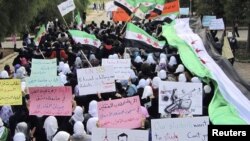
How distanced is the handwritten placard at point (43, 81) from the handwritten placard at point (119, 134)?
331 cm

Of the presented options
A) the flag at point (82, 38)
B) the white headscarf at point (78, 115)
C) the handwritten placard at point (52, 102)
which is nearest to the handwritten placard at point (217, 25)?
the flag at point (82, 38)

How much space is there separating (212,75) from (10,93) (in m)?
5.29

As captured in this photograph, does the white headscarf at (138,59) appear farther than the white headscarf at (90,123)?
Yes

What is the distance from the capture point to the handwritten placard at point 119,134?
6238 millimetres

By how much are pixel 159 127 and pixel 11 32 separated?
57.4ft

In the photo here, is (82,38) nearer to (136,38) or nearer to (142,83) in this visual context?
(136,38)

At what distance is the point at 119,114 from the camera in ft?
23.1

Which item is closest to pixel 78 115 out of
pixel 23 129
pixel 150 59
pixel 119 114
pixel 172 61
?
pixel 23 129

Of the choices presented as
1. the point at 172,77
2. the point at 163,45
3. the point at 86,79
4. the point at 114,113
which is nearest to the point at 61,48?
the point at 163,45

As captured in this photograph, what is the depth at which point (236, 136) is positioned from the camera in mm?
4340

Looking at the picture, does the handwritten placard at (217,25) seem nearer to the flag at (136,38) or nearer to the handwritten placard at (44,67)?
the flag at (136,38)

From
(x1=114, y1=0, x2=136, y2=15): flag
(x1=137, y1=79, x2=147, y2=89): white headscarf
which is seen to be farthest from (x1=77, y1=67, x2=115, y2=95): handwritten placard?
(x1=114, y1=0, x2=136, y2=15): flag

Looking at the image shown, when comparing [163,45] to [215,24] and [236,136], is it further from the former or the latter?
[236,136]

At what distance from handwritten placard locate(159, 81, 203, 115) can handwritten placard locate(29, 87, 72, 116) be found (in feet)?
4.58
